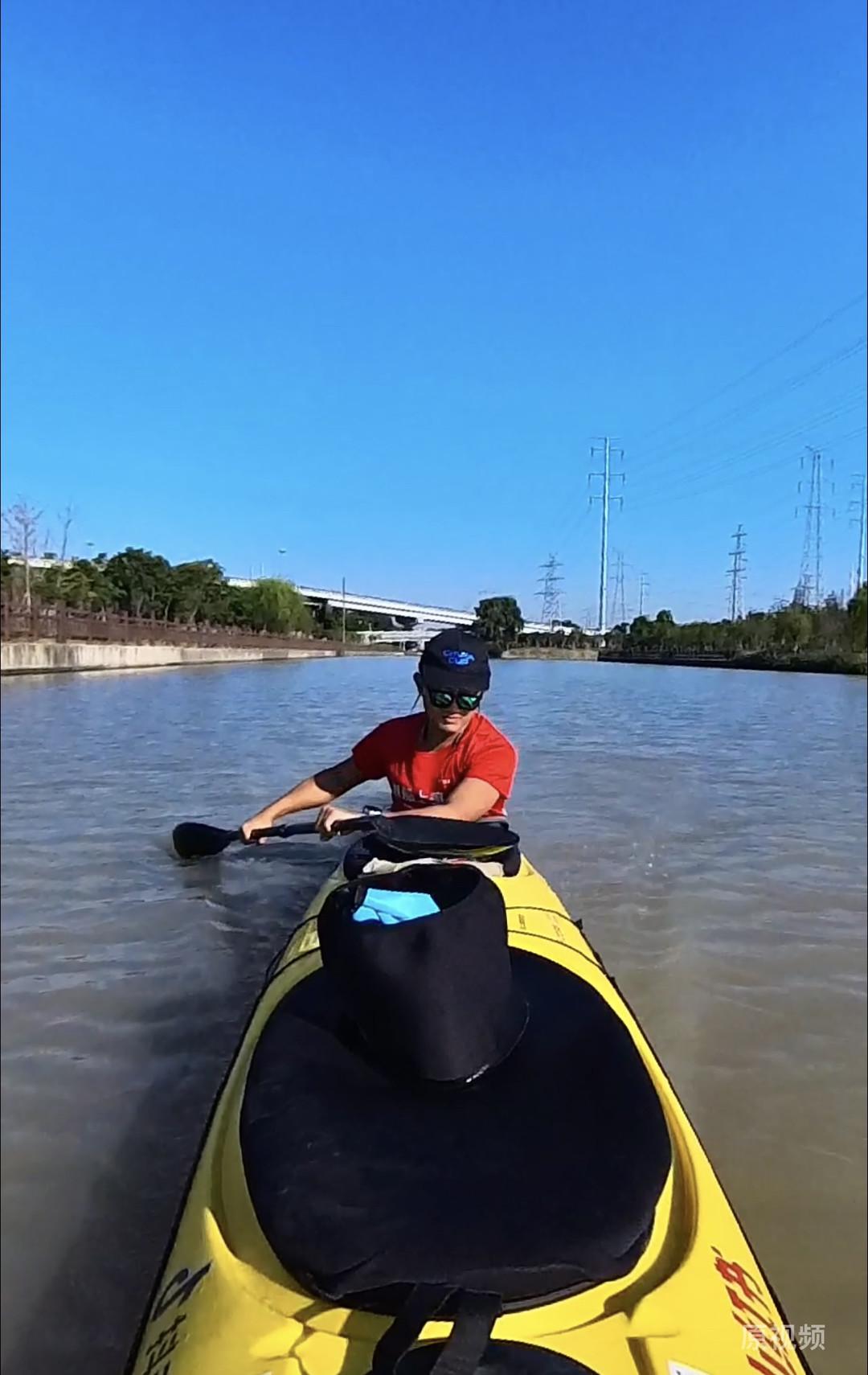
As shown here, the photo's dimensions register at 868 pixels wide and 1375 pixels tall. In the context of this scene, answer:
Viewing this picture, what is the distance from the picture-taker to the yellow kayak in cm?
138

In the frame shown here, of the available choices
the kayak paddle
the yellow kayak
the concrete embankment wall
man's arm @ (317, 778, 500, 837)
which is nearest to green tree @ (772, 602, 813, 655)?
the concrete embankment wall

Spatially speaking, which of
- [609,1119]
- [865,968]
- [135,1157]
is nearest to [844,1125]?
[865,968]

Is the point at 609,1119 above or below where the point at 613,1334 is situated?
above

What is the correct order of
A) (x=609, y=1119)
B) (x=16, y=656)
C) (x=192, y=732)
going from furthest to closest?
1. (x=16, y=656)
2. (x=192, y=732)
3. (x=609, y=1119)

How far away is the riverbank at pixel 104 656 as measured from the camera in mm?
21469

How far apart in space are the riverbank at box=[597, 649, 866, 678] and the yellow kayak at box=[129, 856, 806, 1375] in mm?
42568

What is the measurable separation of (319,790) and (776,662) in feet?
160

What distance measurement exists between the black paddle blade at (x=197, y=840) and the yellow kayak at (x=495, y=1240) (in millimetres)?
3823

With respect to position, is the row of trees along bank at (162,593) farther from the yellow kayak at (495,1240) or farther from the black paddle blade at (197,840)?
the yellow kayak at (495,1240)

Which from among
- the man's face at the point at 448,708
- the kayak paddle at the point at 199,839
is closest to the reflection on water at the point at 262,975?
the kayak paddle at the point at 199,839

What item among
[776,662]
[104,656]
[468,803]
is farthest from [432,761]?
[776,662]

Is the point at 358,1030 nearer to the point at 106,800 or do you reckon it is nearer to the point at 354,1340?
the point at 354,1340

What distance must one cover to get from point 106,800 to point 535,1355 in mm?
8097

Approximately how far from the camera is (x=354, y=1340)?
138 cm
